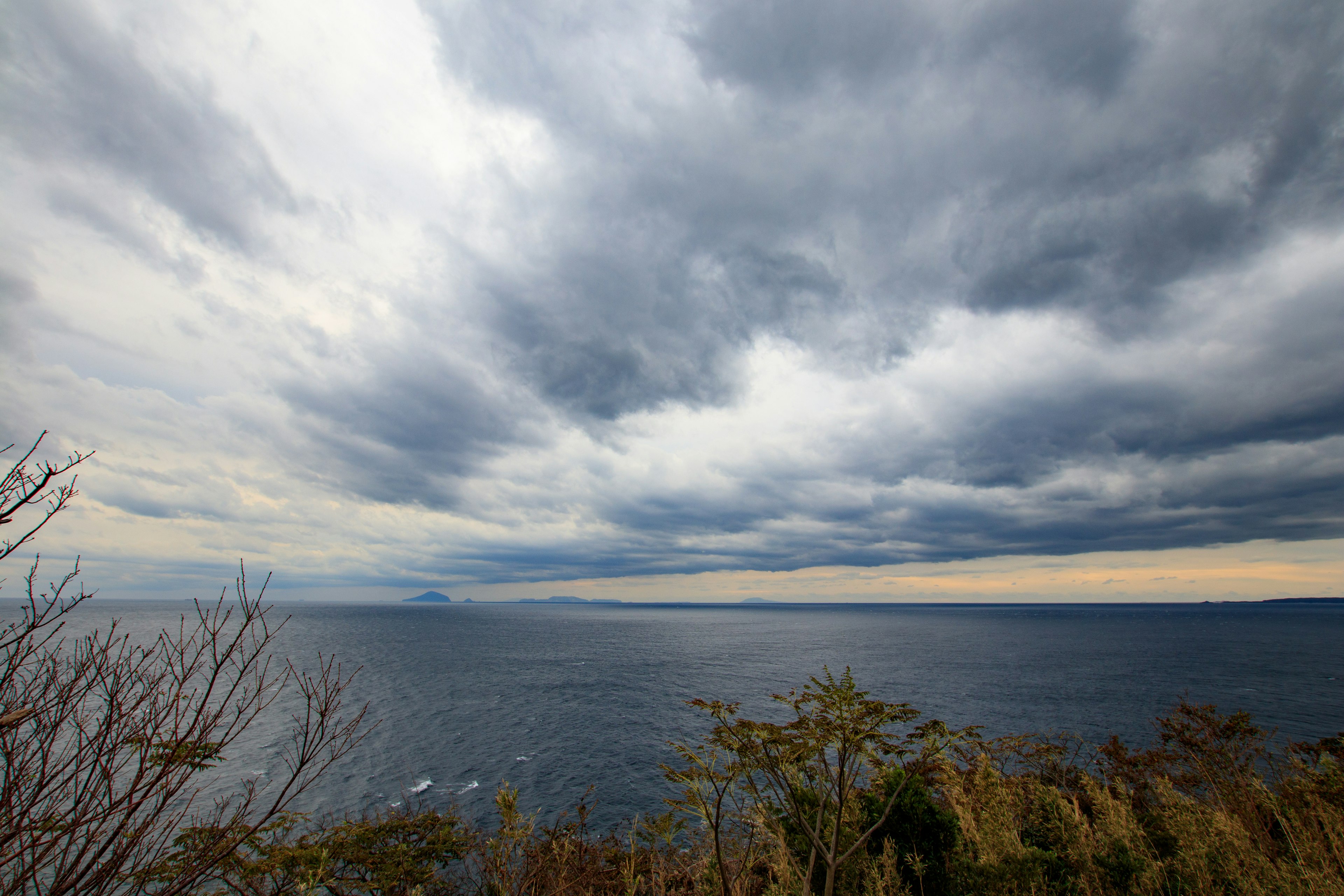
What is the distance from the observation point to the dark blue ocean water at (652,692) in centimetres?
3488

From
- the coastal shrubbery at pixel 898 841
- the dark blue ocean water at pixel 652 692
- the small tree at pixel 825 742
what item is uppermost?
the small tree at pixel 825 742

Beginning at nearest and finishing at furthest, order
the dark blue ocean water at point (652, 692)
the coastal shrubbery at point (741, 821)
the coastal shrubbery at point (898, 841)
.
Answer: the coastal shrubbery at point (741, 821), the coastal shrubbery at point (898, 841), the dark blue ocean water at point (652, 692)

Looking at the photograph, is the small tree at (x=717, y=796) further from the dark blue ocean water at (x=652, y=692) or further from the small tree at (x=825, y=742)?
the dark blue ocean water at (x=652, y=692)

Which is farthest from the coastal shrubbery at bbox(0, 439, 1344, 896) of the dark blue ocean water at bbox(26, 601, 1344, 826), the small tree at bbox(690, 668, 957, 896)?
the dark blue ocean water at bbox(26, 601, 1344, 826)

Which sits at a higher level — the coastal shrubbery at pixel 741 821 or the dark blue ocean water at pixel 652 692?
the coastal shrubbery at pixel 741 821

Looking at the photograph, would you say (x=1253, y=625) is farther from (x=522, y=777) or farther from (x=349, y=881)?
(x=349, y=881)

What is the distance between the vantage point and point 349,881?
11508mm

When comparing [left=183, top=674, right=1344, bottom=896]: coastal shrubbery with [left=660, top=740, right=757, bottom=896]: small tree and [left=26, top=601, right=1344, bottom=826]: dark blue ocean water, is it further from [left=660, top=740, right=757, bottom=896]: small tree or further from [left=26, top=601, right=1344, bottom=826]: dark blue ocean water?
[left=26, top=601, right=1344, bottom=826]: dark blue ocean water

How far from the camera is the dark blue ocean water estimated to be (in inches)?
1373

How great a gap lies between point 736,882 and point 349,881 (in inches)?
345

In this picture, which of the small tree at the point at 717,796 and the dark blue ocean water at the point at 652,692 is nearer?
the small tree at the point at 717,796

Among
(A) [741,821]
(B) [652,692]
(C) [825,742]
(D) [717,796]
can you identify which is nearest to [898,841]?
(A) [741,821]

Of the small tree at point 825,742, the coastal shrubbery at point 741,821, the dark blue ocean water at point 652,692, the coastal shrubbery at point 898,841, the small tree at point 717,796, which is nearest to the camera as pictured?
the coastal shrubbery at point 741,821

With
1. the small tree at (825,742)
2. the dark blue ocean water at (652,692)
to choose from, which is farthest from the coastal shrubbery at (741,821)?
the dark blue ocean water at (652,692)
